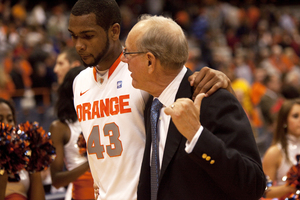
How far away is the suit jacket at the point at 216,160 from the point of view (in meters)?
→ 1.70

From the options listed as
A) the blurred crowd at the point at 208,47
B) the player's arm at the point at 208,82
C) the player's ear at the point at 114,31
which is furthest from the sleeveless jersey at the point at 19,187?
the blurred crowd at the point at 208,47

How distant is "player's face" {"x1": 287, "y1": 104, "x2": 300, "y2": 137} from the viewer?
3.94 metres

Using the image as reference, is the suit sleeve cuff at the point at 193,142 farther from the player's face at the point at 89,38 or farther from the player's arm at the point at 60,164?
the player's arm at the point at 60,164

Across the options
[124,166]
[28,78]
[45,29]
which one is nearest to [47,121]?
[28,78]

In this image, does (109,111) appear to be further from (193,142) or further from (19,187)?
(19,187)

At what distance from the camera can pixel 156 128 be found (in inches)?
81.8

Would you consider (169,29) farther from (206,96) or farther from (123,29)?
(123,29)

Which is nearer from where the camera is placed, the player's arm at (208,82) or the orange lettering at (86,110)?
the player's arm at (208,82)

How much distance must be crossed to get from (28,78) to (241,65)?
685 cm

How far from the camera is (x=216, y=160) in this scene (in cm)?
169

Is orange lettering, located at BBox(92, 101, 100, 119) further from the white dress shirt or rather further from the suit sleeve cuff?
the suit sleeve cuff

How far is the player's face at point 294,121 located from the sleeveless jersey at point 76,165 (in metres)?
2.10

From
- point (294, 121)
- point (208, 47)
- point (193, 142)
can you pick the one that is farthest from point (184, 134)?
point (208, 47)

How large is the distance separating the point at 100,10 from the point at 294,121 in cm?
256
